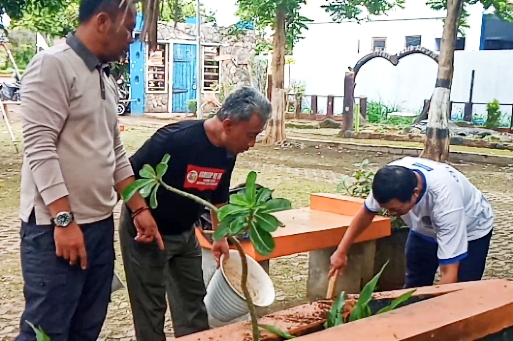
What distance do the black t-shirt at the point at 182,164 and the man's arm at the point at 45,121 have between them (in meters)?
0.74

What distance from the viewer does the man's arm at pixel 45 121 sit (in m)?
2.17

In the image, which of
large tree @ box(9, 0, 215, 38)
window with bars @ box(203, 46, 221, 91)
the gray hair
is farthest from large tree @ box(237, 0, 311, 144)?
the gray hair

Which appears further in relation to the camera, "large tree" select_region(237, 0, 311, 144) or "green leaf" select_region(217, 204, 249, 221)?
"large tree" select_region(237, 0, 311, 144)

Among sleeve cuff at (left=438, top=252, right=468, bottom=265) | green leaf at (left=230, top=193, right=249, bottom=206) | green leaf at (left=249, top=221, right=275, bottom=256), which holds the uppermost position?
green leaf at (left=230, top=193, right=249, bottom=206)

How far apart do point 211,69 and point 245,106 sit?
21.7 metres

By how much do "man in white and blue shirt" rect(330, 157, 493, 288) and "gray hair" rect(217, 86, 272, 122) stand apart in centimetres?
58

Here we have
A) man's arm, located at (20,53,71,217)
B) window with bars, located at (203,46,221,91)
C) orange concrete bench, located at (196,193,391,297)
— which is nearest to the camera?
man's arm, located at (20,53,71,217)

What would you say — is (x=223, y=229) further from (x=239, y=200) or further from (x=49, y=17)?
(x=49, y=17)

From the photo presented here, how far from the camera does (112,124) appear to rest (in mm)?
2498

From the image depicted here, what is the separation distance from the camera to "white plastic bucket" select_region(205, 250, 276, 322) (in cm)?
293

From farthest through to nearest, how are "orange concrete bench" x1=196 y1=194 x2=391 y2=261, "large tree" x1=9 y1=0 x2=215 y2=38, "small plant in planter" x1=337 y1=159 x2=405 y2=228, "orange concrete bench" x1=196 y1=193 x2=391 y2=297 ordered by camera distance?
"large tree" x1=9 y1=0 x2=215 y2=38, "small plant in planter" x1=337 y1=159 x2=405 y2=228, "orange concrete bench" x1=196 y1=193 x2=391 y2=297, "orange concrete bench" x1=196 y1=194 x2=391 y2=261

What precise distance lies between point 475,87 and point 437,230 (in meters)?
16.5

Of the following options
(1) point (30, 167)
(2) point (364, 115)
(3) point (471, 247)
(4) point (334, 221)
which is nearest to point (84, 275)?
(1) point (30, 167)

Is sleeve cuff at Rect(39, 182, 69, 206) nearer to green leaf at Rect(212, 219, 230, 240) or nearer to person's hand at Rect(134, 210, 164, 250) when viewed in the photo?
person's hand at Rect(134, 210, 164, 250)
